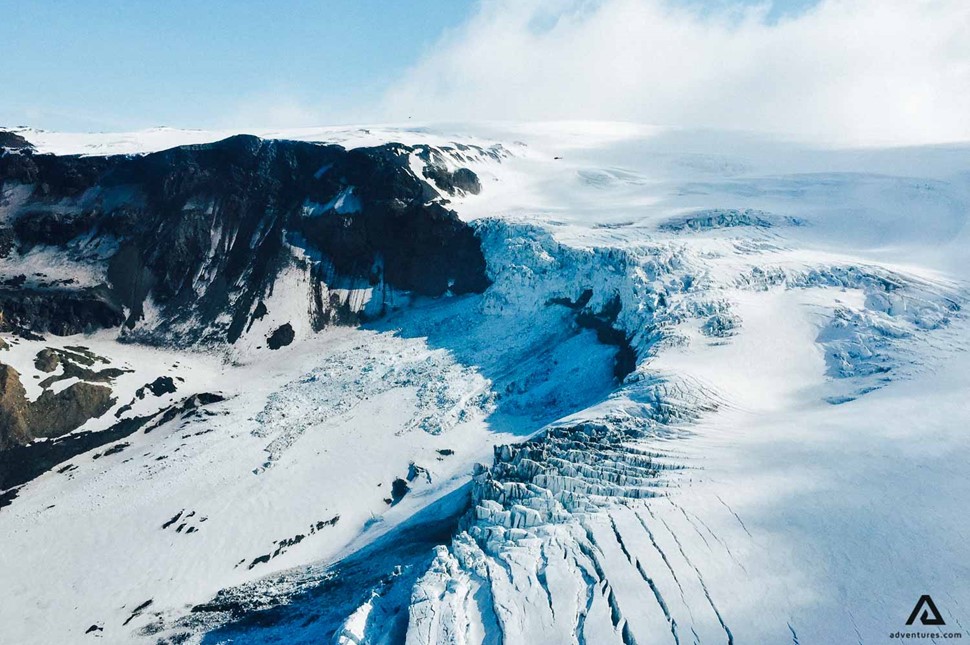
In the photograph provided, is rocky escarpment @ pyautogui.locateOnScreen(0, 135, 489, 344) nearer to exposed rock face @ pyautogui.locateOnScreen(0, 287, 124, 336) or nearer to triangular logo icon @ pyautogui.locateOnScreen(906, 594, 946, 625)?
exposed rock face @ pyautogui.locateOnScreen(0, 287, 124, 336)

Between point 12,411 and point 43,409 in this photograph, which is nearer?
point 12,411

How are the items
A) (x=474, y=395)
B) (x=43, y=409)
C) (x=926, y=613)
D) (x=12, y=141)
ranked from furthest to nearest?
(x=12, y=141) → (x=43, y=409) → (x=474, y=395) → (x=926, y=613)

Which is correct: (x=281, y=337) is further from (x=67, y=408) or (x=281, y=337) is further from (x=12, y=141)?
(x=12, y=141)

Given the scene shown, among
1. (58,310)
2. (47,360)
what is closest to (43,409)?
(47,360)

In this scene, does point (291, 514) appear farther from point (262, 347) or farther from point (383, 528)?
point (262, 347)

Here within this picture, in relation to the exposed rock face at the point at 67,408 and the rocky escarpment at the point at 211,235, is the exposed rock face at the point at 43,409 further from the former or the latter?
the rocky escarpment at the point at 211,235
